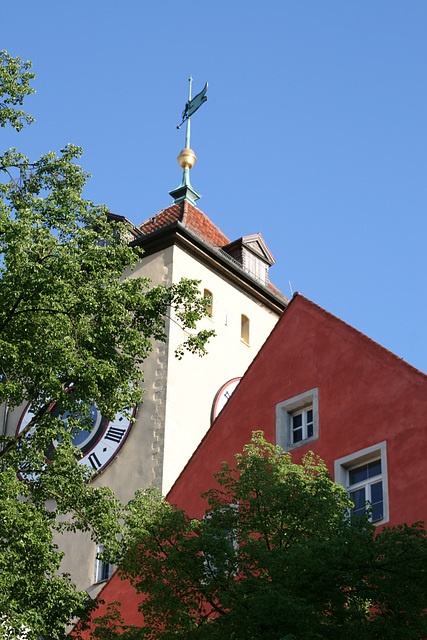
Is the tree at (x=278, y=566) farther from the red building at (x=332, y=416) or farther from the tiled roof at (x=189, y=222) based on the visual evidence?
the tiled roof at (x=189, y=222)

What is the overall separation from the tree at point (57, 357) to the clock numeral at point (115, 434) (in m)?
12.2

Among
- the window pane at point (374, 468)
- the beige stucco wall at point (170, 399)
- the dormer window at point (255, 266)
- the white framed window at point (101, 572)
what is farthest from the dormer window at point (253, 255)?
the window pane at point (374, 468)

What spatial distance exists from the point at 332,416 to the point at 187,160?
24083mm

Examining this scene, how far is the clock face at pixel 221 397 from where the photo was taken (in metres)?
31.8

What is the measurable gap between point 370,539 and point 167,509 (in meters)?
3.70

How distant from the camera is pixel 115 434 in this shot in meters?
31.0

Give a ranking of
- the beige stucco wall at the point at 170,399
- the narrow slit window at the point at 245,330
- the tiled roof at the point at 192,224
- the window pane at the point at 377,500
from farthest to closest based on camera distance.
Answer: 1. the tiled roof at the point at 192,224
2. the narrow slit window at the point at 245,330
3. the beige stucco wall at the point at 170,399
4. the window pane at the point at 377,500

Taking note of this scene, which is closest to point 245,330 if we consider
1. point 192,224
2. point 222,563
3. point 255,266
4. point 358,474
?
point 255,266

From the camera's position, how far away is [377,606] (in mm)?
13672

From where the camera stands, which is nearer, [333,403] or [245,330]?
[333,403]

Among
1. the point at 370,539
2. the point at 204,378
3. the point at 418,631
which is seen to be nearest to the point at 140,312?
the point at 370,539

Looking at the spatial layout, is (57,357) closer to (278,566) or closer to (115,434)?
(278,566)

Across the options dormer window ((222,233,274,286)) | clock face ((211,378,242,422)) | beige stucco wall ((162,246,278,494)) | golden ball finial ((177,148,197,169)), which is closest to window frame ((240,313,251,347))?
beige stucco wall ((162,246,278,494))

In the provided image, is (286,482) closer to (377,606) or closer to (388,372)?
(377,606)
